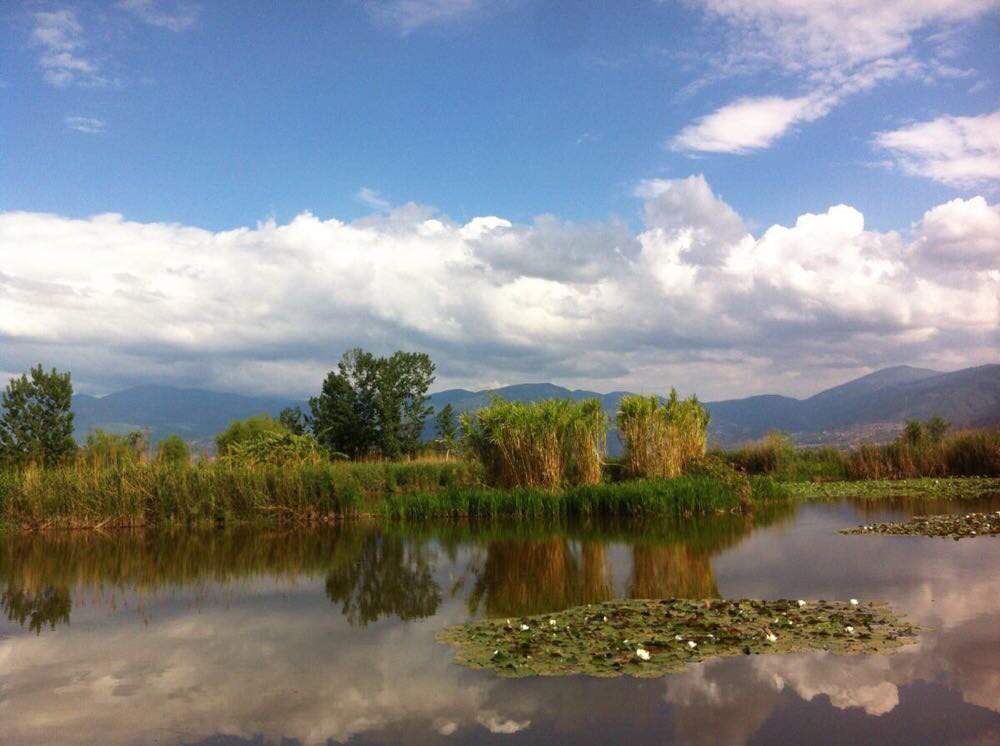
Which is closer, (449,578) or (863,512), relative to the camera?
(449,578)

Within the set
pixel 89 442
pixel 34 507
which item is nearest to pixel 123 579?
pixel 34 507

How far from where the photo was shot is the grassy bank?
59.8 ft

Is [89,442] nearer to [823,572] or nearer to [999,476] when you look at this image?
[823,572]

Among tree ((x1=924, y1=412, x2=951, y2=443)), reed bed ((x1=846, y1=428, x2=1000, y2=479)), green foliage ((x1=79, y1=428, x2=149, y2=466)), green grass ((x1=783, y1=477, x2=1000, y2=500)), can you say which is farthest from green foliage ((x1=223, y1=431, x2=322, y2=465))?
tree ((x1=924, y1=412, x2=951, y2=443))

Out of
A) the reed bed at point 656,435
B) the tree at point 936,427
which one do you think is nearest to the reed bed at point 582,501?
the reed bed at point 656,435

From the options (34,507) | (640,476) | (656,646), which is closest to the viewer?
(656,646)

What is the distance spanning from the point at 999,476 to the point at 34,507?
26.9 metres

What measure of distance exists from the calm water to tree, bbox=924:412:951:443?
16.3 metres

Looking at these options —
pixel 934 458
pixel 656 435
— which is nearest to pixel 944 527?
pixel 656 435

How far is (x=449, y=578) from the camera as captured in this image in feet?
38.4

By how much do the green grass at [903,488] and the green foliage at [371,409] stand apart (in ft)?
54.2

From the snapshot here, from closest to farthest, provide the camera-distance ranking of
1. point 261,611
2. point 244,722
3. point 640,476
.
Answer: point 244,722
point 261,611
point 640,476

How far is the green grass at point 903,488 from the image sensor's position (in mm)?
21219

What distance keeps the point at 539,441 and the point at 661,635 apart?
42.2 feet
